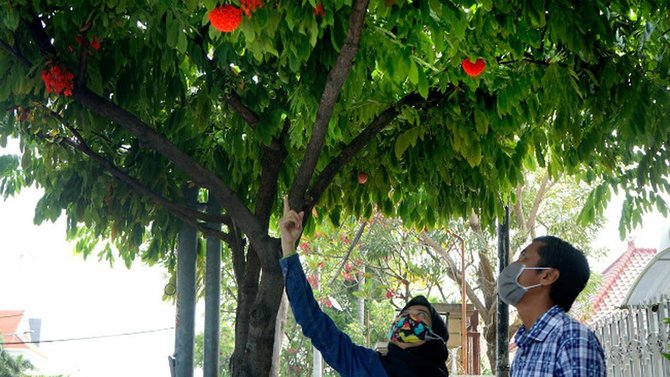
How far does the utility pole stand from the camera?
7.39m

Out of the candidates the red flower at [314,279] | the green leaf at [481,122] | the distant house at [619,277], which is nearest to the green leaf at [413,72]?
the green leaf at [481,122]

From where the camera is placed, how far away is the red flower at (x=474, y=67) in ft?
19.7

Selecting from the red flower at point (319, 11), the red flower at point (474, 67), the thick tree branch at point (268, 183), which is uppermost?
the red flower at point (474, 67)

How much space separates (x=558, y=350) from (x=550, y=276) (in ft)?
1.28

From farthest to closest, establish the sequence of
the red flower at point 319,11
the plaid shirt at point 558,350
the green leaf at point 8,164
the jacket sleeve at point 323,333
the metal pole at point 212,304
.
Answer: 1. the green leaf at point 8,164
2. the metal pole at point 212,304
3. the red flower at point 319,11
4. the jacket sleeve at point 323,333
5. the plaid shirt at point 558,350

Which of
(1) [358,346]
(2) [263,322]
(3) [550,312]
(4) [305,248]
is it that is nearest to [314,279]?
(4) [305,248]

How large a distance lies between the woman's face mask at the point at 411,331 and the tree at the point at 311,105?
55.7 inches

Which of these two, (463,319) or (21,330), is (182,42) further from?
(21,330)

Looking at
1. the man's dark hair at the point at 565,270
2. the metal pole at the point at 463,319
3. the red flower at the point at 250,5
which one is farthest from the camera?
the metal pole at the point at 463,319

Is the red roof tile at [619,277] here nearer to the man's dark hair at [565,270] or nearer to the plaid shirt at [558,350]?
the man's dark hair at [565,270]

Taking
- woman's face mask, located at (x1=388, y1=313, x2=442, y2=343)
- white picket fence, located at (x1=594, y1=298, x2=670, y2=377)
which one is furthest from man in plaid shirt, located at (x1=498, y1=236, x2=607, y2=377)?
white picket fence, located at (x1=594, y1=298, x2=670, y2=377)

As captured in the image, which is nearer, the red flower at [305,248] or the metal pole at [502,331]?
the metal pole at [502,331]

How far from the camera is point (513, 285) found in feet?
12.2

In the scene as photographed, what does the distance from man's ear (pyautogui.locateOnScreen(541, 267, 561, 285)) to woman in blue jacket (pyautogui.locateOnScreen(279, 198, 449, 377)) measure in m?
0.79
